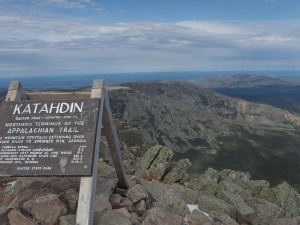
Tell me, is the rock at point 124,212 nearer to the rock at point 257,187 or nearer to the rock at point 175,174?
the rock at point 175,174

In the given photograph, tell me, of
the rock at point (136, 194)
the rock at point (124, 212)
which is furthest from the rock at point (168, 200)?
the rock at point (124, 212)

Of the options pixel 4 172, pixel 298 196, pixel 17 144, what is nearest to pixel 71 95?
pixel 17 144

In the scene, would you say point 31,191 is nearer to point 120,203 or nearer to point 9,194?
point 9,194

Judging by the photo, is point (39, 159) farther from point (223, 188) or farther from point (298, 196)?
point (298, 196)

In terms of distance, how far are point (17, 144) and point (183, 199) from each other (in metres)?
9.99

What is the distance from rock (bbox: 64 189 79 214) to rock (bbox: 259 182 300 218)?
1869 centimetres

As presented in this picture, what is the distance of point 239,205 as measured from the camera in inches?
801

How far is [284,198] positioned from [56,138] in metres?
22.4

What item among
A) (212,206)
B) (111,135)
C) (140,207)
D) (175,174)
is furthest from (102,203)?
(175,174)

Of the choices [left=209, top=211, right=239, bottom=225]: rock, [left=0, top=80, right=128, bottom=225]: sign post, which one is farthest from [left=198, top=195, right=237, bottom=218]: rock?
[left=0, top=80, right=128, bottom=225]: sign post

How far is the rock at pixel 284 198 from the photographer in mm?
27748

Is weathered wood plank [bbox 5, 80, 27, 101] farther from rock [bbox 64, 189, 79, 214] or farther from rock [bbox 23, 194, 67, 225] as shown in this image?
rock [bbox 64, 189, 79, 214]

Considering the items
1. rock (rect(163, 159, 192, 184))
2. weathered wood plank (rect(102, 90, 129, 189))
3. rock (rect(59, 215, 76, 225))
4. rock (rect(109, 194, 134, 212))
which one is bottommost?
rock (rect(163, 159, 192, 184))

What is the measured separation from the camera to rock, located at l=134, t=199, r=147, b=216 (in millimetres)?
15037
